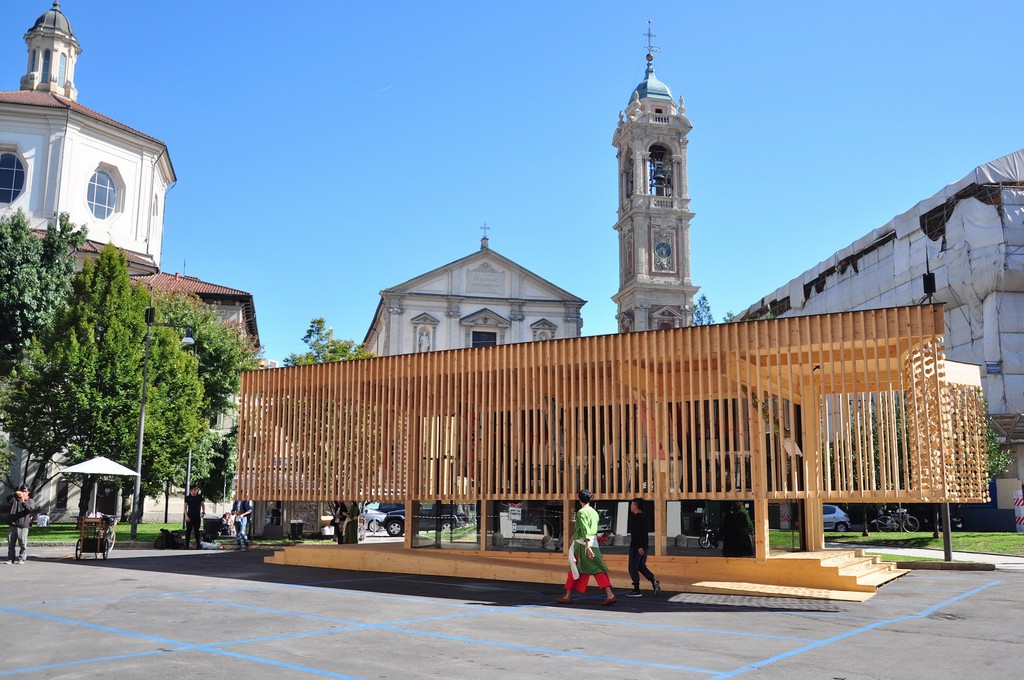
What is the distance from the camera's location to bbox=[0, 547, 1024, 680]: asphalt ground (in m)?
7.00

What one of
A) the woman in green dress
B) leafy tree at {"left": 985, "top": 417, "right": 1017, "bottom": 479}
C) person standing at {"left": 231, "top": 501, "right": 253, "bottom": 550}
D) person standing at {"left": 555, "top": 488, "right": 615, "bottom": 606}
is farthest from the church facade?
person standing at {"left": 555, "top": 488, "right": 615, "bottom": 606}

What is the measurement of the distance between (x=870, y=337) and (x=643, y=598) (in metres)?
5.34

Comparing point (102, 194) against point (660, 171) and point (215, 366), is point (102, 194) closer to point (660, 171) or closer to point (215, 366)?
point (215, 366)

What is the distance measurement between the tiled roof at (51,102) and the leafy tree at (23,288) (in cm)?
997

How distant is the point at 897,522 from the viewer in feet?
113

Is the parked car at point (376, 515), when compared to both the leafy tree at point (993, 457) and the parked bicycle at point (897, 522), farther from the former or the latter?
the leafy tree at point (993, 457)

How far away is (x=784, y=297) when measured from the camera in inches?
2313

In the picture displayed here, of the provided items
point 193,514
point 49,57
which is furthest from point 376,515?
point 49,57

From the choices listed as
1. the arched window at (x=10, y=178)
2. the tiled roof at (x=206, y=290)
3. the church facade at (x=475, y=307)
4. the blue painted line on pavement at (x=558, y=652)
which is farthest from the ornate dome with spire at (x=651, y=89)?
the blue painted line on pavement at (x=558, y=652)

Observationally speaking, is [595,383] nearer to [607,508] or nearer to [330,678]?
[607,508]

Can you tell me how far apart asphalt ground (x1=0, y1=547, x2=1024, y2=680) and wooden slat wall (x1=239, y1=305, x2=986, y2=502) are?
207cm

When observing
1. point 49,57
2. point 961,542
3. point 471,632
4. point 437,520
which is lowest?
point 961,542

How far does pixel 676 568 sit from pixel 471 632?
637 centimetres

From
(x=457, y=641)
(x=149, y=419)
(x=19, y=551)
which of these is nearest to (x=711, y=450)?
(x=457, y=641)
